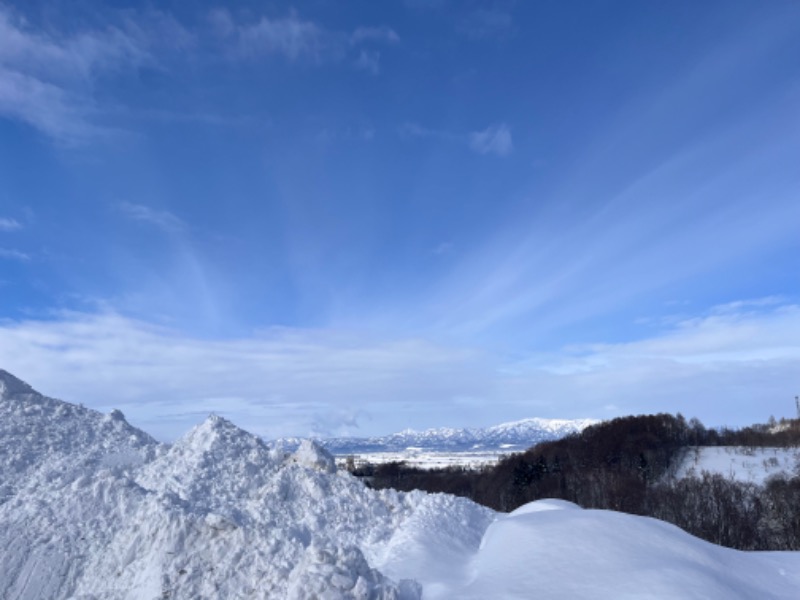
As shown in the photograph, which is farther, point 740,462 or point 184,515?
point 740,462

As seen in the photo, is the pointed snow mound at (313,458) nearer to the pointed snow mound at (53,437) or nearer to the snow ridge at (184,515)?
the snow ridge at (184,515)

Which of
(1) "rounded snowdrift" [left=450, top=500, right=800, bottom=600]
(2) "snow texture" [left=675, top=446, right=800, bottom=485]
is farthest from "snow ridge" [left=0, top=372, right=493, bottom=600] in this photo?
(2) "snow texture" [left=675, top=446, right=800, bottom=485]

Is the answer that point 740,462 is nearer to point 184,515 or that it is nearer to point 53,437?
point 184,515

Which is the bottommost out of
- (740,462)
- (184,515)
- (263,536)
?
(263,536)

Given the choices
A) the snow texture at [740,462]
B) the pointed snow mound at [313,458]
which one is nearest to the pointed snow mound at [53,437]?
the pointed snow mound at [313,458]

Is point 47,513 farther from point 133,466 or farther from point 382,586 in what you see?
point 382,586

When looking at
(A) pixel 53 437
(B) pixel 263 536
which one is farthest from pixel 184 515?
(A) pixel 53 437

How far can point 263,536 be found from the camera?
13492mm

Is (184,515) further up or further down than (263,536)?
further up

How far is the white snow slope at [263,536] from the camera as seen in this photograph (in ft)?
38.4

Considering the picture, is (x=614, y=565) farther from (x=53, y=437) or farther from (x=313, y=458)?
(x=53, y=437)

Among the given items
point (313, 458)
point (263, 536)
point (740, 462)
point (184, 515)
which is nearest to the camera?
point (263, 536)

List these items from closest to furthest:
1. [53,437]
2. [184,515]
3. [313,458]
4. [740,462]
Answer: [184,515]
[53,437]
[313,458]
[740,462]

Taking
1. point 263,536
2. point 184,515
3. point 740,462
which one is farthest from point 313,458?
point 740,462
